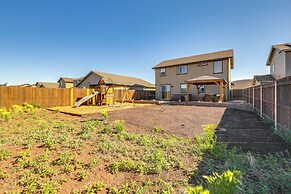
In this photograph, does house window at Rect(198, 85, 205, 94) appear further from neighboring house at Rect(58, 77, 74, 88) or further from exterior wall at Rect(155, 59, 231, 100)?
neighboring house at Rect(58, 77, 74, 88)

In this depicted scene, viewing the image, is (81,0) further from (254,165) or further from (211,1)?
(254,165)

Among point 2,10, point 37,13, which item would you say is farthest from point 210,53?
point 2,10

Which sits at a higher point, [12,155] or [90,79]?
[90,79]

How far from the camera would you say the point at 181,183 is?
7.84 feet

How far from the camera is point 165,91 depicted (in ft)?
72.0

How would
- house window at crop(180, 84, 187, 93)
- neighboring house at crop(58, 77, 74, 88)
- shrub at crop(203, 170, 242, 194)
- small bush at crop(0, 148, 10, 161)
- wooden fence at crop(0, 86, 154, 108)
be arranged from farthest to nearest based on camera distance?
neighboring house at crop(58, 77, 74, 88)
house window at crop(180, 84, 187, 93)
wooden fence at crop(0, 86, 154, 108)
small bush at crop(0, 148, 10, 161)
shrub at crop(203, 170, 242, 194)

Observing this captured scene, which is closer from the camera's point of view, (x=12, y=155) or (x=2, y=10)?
(x=12, y=155)

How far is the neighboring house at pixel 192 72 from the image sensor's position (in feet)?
56.4

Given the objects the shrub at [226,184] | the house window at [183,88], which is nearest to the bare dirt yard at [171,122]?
the shrub at [226,184]

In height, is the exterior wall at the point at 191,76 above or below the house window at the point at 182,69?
below

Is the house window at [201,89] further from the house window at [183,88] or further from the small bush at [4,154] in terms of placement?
the small bush at [4,154]

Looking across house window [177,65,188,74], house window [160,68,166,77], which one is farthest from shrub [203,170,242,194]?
house window [160,68,166,77]

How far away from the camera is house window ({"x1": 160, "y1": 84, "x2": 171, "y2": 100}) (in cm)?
2147

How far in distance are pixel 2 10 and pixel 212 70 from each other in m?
18.9
